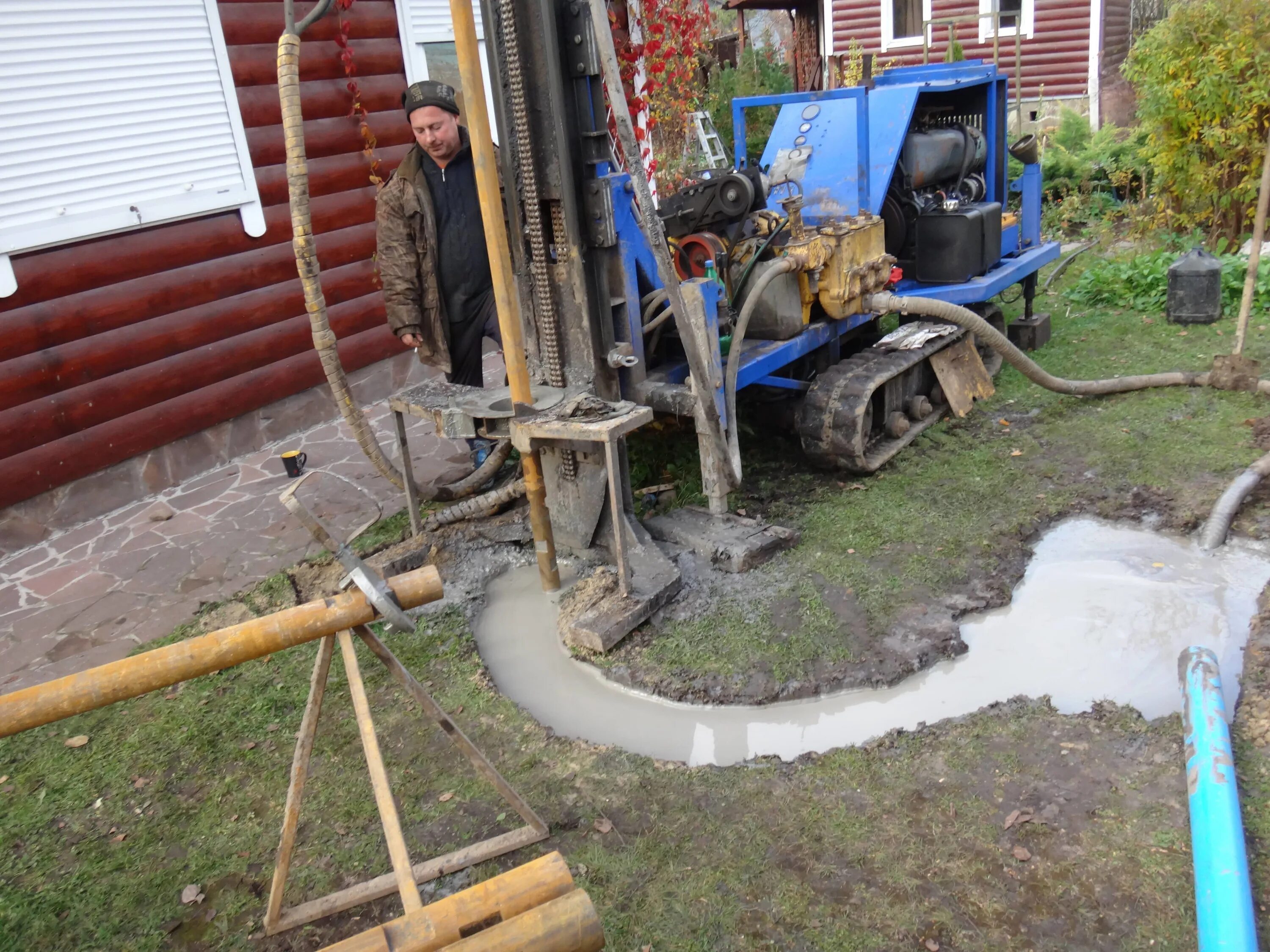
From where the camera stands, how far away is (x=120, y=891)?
3.19 metres

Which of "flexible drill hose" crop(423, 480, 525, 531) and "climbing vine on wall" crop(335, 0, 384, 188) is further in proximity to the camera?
"climbing vine on wall" crop(335, 0, 384, 188)

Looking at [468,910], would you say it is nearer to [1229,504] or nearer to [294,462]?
[1229,504]

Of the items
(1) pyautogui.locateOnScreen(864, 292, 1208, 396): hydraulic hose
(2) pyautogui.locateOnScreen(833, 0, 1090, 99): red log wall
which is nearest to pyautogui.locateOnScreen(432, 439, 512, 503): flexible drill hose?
(1) pyautogui.locateOnScreen(864, 292, 1208, 396): hydraulic hose

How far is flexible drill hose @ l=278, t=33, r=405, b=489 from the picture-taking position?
156 inches

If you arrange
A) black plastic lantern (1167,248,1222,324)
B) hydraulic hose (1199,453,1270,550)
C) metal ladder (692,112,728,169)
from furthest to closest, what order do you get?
metal ladder (692,112,728,169) → black plastic lantern (1167,248,1222,324) → hydraulic hose (1199,453,1270,550)

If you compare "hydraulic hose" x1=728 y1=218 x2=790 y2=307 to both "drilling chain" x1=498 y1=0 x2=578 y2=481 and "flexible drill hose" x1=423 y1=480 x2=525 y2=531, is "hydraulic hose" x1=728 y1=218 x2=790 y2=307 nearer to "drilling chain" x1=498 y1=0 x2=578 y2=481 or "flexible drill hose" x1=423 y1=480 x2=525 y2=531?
"drilling chain" x1=498 y1=0 x2=578 y2=481

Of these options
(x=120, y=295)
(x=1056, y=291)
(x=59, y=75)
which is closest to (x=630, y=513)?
(x=120, y=295)

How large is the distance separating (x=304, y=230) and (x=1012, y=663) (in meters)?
3.48

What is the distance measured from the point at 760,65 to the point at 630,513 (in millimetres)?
13890

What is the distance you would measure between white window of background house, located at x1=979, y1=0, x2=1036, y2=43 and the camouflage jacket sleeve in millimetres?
13178

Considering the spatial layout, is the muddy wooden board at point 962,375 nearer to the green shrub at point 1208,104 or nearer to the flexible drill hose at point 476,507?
the flexible drill hose at point 476,507

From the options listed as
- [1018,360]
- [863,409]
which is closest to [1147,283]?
[1018,360]

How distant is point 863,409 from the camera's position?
5289 mm

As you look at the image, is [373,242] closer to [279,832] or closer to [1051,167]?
→ [279,832]
